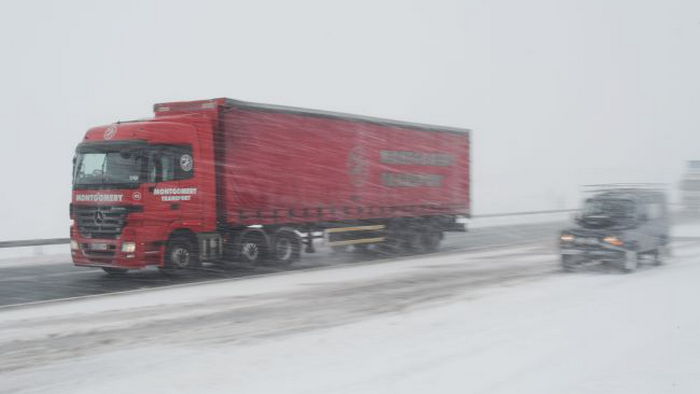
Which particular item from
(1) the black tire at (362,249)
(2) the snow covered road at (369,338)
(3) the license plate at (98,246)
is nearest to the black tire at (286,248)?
(2) the snow covered road at (369,338)

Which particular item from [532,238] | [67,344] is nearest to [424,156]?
[532,238]

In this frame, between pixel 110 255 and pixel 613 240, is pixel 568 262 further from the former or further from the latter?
pixel 110 255

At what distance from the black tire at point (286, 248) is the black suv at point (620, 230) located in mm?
6501

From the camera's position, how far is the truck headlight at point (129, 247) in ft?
44.6

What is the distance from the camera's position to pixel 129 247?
13.6 meters

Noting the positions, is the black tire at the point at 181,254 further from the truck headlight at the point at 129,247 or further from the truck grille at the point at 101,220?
the truck grille at the point at 101,220

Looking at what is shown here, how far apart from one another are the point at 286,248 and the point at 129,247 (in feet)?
14.7

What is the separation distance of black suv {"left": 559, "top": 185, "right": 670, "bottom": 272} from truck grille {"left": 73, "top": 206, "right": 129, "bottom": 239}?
9619 mm

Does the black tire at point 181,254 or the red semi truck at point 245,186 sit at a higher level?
the red semi truck at point 245,186

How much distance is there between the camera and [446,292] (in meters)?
12.1

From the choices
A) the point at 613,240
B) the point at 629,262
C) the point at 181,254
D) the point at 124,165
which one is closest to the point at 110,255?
the point at 181,254

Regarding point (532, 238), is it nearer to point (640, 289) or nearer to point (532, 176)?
point (640, 289)

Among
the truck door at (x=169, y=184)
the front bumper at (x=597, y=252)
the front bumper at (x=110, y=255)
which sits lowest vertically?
the front bumper at (x=597, y=252)

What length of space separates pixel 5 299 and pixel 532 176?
273ft
